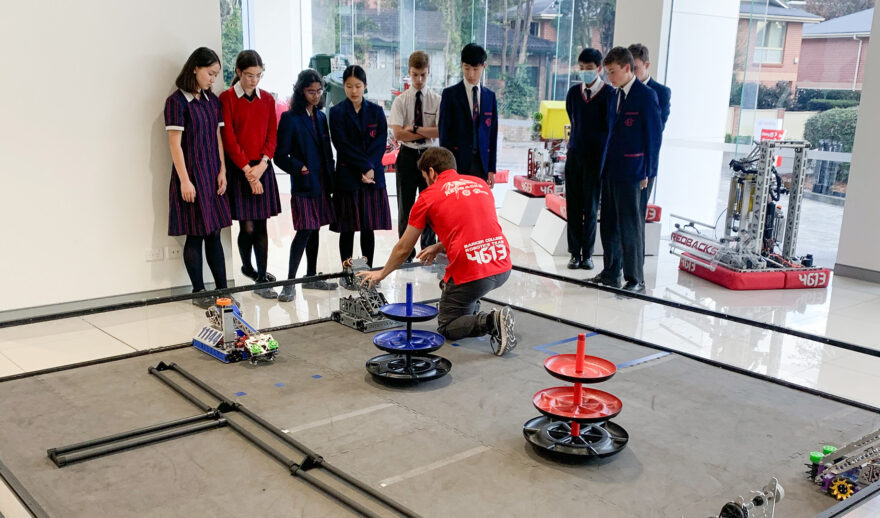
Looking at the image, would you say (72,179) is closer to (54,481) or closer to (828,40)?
(54,481)

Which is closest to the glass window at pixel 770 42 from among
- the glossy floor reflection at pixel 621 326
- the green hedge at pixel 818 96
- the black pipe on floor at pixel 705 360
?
the green hedge at pixel 818 96

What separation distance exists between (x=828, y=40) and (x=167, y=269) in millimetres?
6087

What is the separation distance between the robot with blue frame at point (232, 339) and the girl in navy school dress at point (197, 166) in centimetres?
128

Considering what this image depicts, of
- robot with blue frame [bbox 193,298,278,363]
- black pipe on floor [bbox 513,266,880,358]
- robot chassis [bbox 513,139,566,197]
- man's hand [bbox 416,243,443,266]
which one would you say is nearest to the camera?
black pipe on floor [bbox 513,266,880,358]

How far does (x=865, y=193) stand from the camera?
6094 millimetres

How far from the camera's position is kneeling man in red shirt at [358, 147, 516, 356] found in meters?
3.70

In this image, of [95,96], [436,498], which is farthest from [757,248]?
[95,96]

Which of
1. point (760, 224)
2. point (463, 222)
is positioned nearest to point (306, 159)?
point (463, 222)

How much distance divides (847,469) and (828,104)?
5.39 m

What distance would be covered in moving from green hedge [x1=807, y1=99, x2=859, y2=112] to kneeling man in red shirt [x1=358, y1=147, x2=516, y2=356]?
455cm

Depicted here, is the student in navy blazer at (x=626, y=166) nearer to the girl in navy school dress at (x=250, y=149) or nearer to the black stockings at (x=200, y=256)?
the girl in navy school dress at (x=250, y=149)

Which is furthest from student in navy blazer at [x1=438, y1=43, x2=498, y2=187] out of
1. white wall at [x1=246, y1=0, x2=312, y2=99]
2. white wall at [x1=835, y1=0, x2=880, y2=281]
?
white wall at [x1=246, y1=0, x2=312, y2=99]

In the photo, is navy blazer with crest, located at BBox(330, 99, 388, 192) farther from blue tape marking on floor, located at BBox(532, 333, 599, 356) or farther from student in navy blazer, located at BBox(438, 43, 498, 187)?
blue tape marking on floor, located at BBox(532, 333, 599, 356)

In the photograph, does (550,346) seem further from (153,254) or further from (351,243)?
(153,254)
